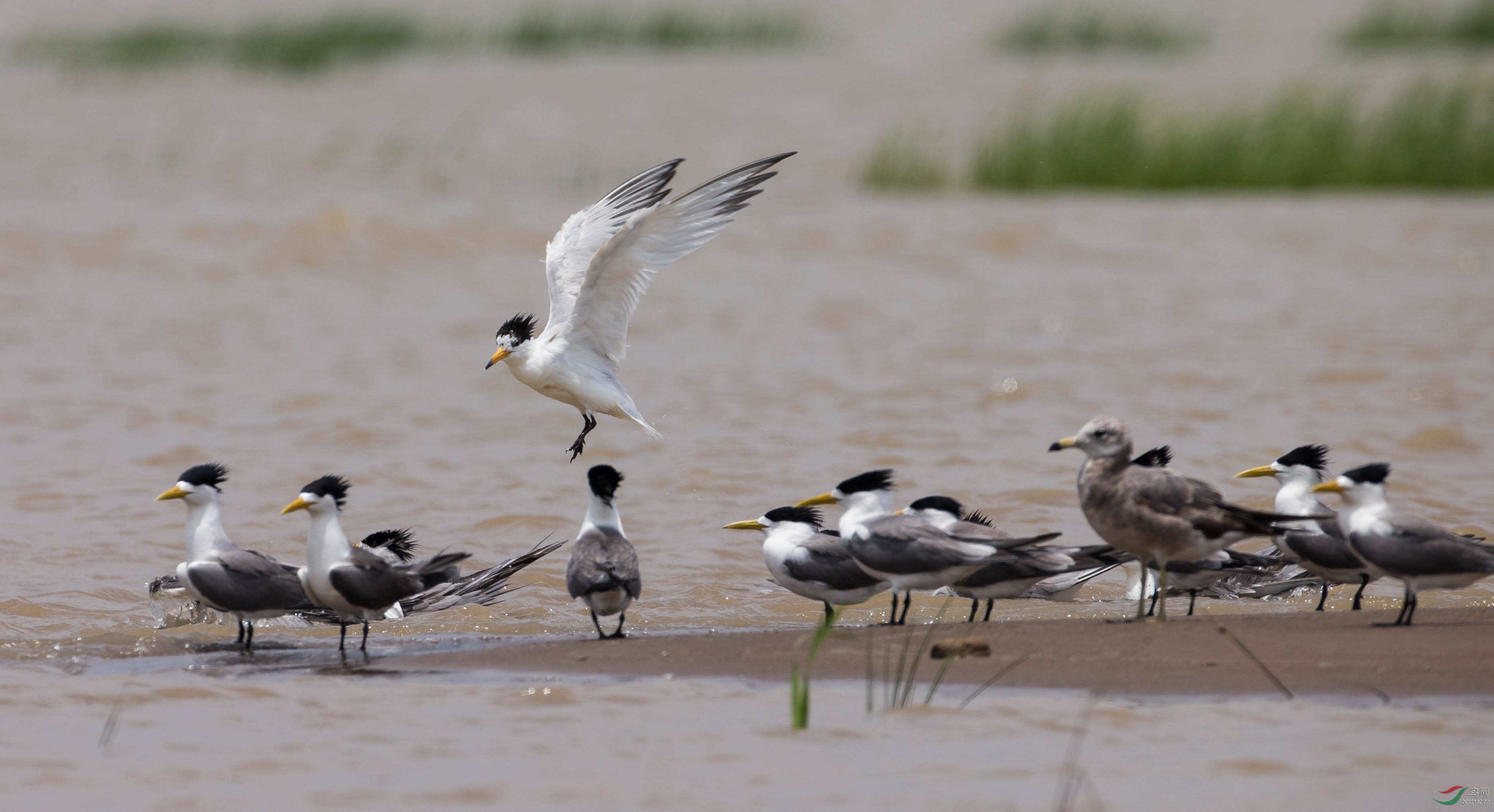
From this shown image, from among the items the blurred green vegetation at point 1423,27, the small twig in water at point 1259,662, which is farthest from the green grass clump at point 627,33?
the small twig in water at point 1259,662

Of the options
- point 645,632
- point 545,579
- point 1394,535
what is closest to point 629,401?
point 545,579

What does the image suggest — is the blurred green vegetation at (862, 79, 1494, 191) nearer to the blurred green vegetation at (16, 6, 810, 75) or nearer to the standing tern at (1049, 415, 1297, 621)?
the standing tern at (1049, 415, 1297, 621)

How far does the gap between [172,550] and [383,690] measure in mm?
3113

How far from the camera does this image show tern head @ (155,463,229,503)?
6.17 m

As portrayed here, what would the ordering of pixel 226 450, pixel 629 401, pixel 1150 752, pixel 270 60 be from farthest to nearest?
pixel 270 60, pixel 226 450, pixel 629 401, pixel 1150 752

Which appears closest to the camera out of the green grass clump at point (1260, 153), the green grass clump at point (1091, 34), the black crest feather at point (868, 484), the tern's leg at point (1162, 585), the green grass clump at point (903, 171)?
the tern's leg at point (1162, 585)

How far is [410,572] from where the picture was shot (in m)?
6.07

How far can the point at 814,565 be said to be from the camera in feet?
21.0

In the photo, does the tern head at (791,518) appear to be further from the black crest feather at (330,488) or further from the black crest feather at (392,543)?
the black crest feather at (330,488)

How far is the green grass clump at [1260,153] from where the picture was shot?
18719mm

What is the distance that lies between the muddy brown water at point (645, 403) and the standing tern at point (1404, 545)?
0.88 metres

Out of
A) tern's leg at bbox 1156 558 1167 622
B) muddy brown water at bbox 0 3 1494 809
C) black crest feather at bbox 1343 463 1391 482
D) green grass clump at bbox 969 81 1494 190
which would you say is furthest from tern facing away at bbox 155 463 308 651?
green grass clump at bbox 969 81 1494 190

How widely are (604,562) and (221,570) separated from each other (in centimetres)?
142

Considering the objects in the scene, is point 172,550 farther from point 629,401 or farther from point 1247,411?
point 1247,411
